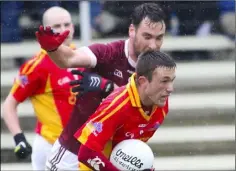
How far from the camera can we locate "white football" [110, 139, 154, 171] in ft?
13.8

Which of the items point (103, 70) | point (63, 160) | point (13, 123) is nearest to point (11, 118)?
point (13, 123)

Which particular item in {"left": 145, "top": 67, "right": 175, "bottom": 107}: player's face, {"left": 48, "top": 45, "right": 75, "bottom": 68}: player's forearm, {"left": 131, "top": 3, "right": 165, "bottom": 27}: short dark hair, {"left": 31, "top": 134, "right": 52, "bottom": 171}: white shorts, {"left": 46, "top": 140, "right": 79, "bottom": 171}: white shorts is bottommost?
{"left": 31, "top": 134, "right": 52, "bottom": 171}: white shorts

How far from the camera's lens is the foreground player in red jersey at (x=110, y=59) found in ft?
15.1

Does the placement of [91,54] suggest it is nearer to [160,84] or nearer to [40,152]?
[160,84]

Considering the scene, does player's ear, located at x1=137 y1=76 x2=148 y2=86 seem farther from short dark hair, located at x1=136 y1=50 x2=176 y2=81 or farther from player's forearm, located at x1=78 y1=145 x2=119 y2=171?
player's forearm, located at x1=78 y1=145 x2=119 y2=171

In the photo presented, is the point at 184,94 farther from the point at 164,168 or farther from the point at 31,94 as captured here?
the point at 31,94

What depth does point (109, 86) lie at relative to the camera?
4.76 meters

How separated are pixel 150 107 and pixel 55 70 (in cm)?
161

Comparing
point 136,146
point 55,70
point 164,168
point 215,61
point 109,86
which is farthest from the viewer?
point 215,61

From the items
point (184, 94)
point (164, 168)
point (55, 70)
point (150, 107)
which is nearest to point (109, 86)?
point (150, 107)

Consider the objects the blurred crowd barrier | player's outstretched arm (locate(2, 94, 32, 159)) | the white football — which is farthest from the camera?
the blurred crowd barrier

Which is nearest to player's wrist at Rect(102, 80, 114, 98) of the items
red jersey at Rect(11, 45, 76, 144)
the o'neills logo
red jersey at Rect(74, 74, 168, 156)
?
red jersey at Rect(74, 74, 168, 156)

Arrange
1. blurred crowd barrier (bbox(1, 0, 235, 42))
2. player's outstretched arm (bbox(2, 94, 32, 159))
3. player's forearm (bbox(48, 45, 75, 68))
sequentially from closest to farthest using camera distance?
player's forearm (bbox(48, 45, 75, 68))
player's outstretched arm (bbox(2, 94, 32, 159))
blurred crowd barrier (bbox(1, 0, 235, 42))

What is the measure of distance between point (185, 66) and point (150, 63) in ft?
11.3
